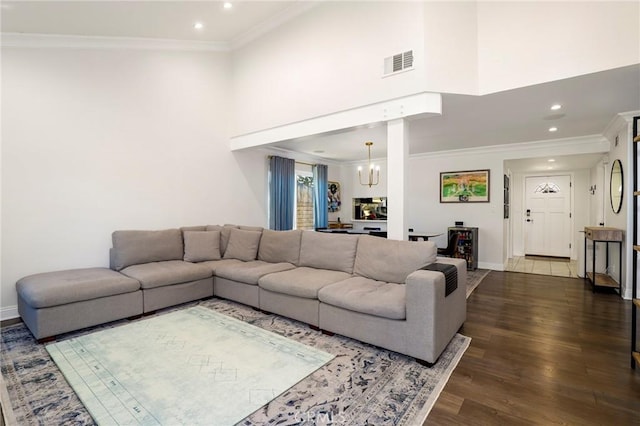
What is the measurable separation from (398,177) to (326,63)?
6.02ft

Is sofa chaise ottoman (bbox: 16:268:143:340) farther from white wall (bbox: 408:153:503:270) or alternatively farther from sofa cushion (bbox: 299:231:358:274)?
white wall (bbox: 408:153:503:270)

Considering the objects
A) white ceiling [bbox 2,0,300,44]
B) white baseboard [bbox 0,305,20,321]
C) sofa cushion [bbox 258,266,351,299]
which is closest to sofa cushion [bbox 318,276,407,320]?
sofa cushion [bbox 258,266,351,299]

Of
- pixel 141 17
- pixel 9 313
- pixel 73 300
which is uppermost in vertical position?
pixel 141 17

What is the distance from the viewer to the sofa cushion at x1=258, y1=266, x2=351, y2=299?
3086 millimetres

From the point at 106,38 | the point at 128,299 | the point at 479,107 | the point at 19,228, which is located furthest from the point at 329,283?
the point at 106,38

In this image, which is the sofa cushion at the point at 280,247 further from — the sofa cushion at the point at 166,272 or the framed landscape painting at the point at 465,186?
the framed landscape painting at the point at 465,186

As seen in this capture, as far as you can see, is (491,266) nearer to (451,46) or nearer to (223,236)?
(451,46)

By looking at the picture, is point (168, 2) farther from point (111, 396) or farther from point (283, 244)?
point (111, 396)

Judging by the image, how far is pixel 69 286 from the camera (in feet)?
9.71

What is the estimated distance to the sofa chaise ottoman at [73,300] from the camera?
9.21 ft

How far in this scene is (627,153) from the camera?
4082 millimetres

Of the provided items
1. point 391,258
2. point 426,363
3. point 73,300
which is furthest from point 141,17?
point 426,363

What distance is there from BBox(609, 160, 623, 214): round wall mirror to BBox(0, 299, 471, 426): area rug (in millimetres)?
3665

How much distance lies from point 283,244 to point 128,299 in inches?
74.0
